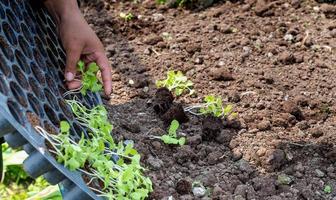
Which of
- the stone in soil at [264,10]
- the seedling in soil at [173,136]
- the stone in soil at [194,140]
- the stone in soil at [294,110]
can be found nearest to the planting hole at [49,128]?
the seedling in soil at [173,136]

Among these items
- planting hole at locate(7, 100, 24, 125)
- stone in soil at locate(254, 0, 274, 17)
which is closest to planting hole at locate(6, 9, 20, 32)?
planting hole at locate(7, 100, 24, 125)

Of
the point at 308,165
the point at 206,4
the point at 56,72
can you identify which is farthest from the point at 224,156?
the point at 206,4

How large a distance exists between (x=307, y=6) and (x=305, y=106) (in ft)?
2.98

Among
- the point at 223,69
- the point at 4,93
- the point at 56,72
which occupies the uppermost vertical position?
the point at 4,93

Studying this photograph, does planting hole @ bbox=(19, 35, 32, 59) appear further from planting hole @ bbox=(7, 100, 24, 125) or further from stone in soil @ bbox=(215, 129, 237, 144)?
stone in soil @ bbox=(215, 129, 237, 144)

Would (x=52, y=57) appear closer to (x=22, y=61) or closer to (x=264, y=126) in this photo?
(x=22, y=61)

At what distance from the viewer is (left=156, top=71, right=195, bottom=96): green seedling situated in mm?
2920

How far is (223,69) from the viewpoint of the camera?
10.0 feet

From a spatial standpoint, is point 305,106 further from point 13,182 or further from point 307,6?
point 13,182

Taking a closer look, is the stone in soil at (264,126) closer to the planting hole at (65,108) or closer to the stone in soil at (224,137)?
the stone in soil at (224,137)

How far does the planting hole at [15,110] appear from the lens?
1743mm

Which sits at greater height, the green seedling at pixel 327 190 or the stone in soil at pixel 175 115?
the stone in soil at pixel 175 115

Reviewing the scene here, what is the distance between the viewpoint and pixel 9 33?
207 centimetres

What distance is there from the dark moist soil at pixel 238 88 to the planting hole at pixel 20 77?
65 cm
